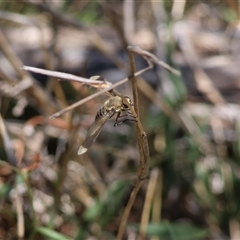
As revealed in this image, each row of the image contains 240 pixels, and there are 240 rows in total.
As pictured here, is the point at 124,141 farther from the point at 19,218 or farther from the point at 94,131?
the point at 94,131

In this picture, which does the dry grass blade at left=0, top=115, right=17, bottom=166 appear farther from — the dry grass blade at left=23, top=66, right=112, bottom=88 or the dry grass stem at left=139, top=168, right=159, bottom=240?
the dry grass blade at left=23, top=66, right=112, bottom=88

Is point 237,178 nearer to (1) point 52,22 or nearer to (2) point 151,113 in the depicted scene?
(2) point 151,113

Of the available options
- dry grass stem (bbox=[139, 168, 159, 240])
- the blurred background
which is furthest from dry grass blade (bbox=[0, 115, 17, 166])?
dry grass stem (bbox=[139, 168, 159, 240])

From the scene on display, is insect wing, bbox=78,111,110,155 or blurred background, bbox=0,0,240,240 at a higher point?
insect wing, bbox=78,111,110,155

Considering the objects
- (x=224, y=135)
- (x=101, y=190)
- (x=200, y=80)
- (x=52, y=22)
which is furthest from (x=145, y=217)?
(x=52, y=22)

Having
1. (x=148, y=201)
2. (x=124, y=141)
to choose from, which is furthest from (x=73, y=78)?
(x=124, y=141)

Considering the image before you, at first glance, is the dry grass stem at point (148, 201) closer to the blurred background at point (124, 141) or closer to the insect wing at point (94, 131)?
the blurred background at point (124, 141)

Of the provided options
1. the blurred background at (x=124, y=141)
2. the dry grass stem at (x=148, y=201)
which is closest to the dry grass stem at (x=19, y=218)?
the blurred background at (x=124, y=141)

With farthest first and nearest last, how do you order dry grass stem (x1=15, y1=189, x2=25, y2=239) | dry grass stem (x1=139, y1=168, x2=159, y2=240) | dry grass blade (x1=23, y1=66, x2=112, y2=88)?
1. dry grass stem (x1=139, y1=168, x2=159, y2=240)
2. dry grass stem (x1=15, y1=189, x2=25, y2=239)
3. dry grass blade (x1=23, y1=66, x2=112, y2=88)
